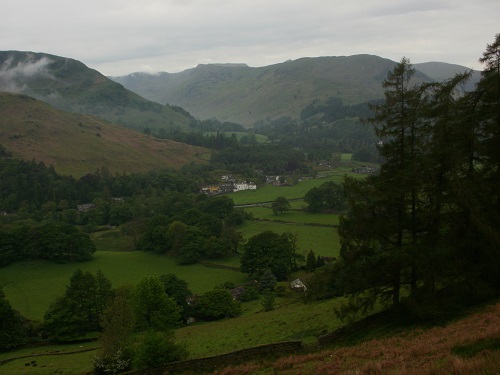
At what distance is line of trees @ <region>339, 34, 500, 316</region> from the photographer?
19.3m

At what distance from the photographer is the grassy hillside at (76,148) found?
158125 millimetres

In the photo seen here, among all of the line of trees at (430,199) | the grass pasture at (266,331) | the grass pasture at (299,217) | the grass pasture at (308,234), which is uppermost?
the line of trees at (430,199)

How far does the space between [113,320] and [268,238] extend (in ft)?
105

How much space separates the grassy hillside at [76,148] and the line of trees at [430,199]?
141043 millimetres

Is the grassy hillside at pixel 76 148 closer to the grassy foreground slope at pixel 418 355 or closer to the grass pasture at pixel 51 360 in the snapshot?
the grass pasture at pixel 51 360

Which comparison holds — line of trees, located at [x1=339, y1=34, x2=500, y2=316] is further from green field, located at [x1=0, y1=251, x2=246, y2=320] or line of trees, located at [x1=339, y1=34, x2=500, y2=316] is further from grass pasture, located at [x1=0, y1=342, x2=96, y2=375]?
green field, located at [x1=0, y1=251, x2=246, y2=320]

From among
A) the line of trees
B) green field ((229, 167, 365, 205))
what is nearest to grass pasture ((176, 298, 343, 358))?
the line of trees

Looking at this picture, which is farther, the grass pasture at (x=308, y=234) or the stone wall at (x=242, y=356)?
the grass pasture at (x=308, y=234)

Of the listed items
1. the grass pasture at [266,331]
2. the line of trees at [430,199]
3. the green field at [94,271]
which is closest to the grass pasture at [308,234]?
the green field at [94,271]

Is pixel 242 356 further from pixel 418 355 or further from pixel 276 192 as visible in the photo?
pixel 276 192

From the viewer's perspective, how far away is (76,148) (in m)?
174

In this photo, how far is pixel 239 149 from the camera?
191 meters

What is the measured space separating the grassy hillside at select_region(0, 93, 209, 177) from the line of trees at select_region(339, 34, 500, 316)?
141 meters

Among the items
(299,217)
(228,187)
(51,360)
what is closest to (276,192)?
(228,187)
